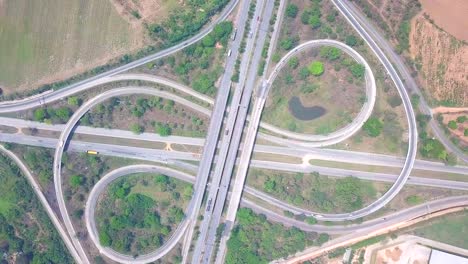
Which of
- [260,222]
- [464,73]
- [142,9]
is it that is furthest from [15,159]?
[464,73]

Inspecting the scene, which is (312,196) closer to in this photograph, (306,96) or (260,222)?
(260,222)

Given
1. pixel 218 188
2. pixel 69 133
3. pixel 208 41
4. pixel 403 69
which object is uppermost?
pixel 403 69

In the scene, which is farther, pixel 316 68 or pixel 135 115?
pixel 135 115

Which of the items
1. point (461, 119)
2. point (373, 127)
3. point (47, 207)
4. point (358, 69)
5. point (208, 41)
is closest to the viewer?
point (373, 127)

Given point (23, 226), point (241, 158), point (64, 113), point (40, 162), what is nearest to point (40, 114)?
point (64, 113)

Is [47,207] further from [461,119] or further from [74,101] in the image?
[461,119]

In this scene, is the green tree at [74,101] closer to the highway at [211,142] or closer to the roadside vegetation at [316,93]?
the highway at [211,142]
